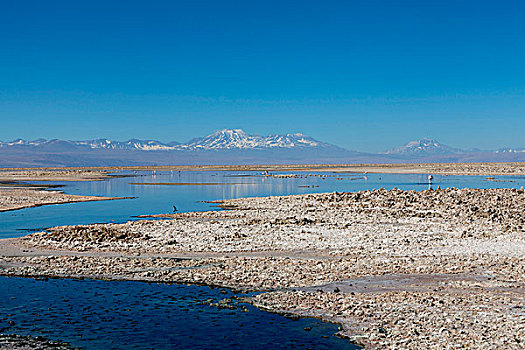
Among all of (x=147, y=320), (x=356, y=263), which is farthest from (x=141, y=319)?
(x=356, y=263)

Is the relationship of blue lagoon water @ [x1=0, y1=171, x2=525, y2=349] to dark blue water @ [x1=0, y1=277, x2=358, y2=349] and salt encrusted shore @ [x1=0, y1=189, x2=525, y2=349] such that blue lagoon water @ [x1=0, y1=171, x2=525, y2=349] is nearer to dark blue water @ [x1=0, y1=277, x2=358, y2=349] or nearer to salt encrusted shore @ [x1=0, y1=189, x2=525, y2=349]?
dark blue water @ [x1=0, y1=277, x2=358, y2=349]

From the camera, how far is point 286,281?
17.2m

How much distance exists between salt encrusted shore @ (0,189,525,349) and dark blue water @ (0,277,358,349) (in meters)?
0.90

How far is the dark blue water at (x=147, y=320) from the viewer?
12500 mm

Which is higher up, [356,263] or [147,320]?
[356,263]

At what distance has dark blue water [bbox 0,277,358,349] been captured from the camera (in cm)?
1250

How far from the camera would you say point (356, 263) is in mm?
19781

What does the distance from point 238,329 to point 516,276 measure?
9.77m

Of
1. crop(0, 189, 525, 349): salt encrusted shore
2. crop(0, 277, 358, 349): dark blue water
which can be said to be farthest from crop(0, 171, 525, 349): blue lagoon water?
crop(0, 189, 525, 349): salt encrusted shore

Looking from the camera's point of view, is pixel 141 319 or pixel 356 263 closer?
pixel 141 319

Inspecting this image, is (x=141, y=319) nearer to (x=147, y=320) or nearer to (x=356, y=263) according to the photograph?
(x=147, y=320)

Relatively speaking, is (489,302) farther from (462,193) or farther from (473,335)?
(462,193)

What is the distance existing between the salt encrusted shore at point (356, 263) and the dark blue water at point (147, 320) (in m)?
0.90

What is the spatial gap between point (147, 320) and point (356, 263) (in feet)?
28.8
